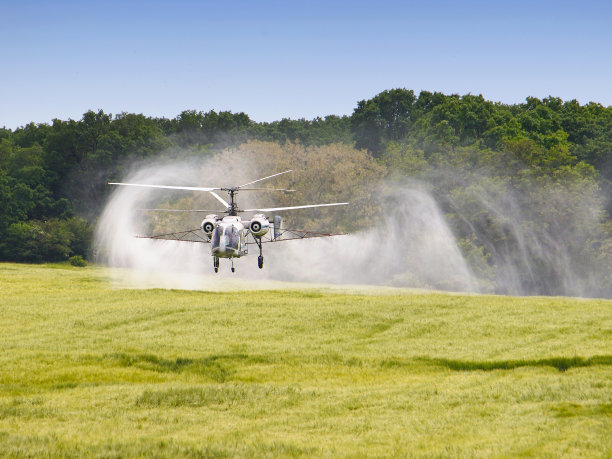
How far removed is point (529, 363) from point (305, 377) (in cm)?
916

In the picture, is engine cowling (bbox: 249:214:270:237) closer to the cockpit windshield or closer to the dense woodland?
the cockpit windshield

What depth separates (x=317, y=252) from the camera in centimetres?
9419

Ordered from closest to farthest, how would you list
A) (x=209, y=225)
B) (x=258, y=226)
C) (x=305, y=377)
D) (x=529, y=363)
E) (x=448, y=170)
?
(x=305, y=377), (x=529, y=363), (x=209, y=225), (x=258, y=226), (x=448, y=170)

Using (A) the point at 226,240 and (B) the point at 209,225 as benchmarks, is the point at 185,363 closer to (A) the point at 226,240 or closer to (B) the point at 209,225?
(A) the point at 226,240

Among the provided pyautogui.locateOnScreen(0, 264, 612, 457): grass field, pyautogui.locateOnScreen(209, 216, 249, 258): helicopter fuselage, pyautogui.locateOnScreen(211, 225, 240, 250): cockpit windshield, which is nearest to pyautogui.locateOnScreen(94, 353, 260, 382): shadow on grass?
pyautogui.locateOnScreen(0, 264, 612, 457): grass field

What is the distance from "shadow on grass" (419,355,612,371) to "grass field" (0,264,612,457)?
9 centimetres

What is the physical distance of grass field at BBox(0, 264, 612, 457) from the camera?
2112 cm

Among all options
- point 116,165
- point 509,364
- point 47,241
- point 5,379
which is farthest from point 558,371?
point 116,165

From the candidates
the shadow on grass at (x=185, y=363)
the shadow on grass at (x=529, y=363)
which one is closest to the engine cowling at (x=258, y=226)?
the shadow on grass at (x=185, y=363)

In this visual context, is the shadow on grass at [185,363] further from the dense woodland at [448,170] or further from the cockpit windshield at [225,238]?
the dense woodland at [448,170]

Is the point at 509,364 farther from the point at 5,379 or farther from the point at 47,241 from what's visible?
the point at 47,241

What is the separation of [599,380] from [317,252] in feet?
218

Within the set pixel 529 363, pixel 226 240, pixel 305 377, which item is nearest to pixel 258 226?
pixel 226 240

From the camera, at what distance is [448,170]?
3930 inches
